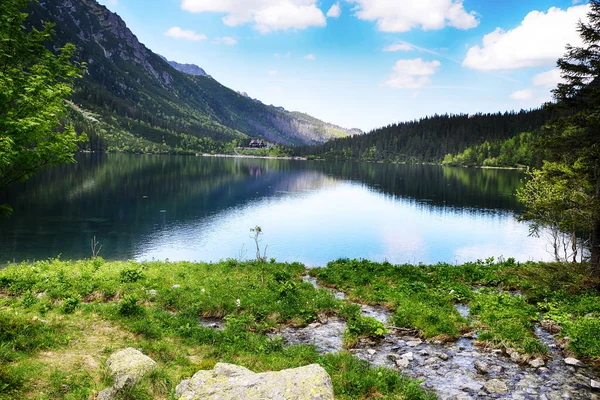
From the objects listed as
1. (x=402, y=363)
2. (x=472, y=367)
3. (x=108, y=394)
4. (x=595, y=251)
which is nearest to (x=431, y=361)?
(x=402, y=363)

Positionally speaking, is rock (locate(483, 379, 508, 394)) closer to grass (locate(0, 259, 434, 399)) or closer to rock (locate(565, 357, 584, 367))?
grass (locate(0, 259, 434, 399))

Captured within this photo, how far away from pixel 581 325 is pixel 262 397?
12.9 metres

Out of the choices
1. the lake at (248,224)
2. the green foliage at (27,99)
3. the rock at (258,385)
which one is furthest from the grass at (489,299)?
the lake at (248,224)

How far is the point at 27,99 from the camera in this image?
1228 centimetres

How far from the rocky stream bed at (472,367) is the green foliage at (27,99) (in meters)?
12.1

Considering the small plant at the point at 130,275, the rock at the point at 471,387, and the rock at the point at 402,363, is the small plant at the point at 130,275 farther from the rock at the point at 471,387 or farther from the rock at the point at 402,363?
the rock at the point at 471,387

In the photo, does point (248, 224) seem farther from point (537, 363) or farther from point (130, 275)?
point (537, 363)

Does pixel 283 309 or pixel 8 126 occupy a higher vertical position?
pixel 8 126

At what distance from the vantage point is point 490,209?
84.4m

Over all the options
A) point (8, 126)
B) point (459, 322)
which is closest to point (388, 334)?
point (459, 322)

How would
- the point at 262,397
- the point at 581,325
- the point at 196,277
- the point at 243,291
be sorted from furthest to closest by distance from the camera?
the point at 196,277 → the point at 243,291 → the point at 581,325 → the point at 262,397

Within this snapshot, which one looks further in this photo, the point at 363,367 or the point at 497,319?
the point at 497,319

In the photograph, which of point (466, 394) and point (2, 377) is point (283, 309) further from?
point (2, 377)

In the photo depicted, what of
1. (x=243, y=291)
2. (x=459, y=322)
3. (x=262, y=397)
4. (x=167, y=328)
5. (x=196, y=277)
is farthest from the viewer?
(x=196, y=277)
